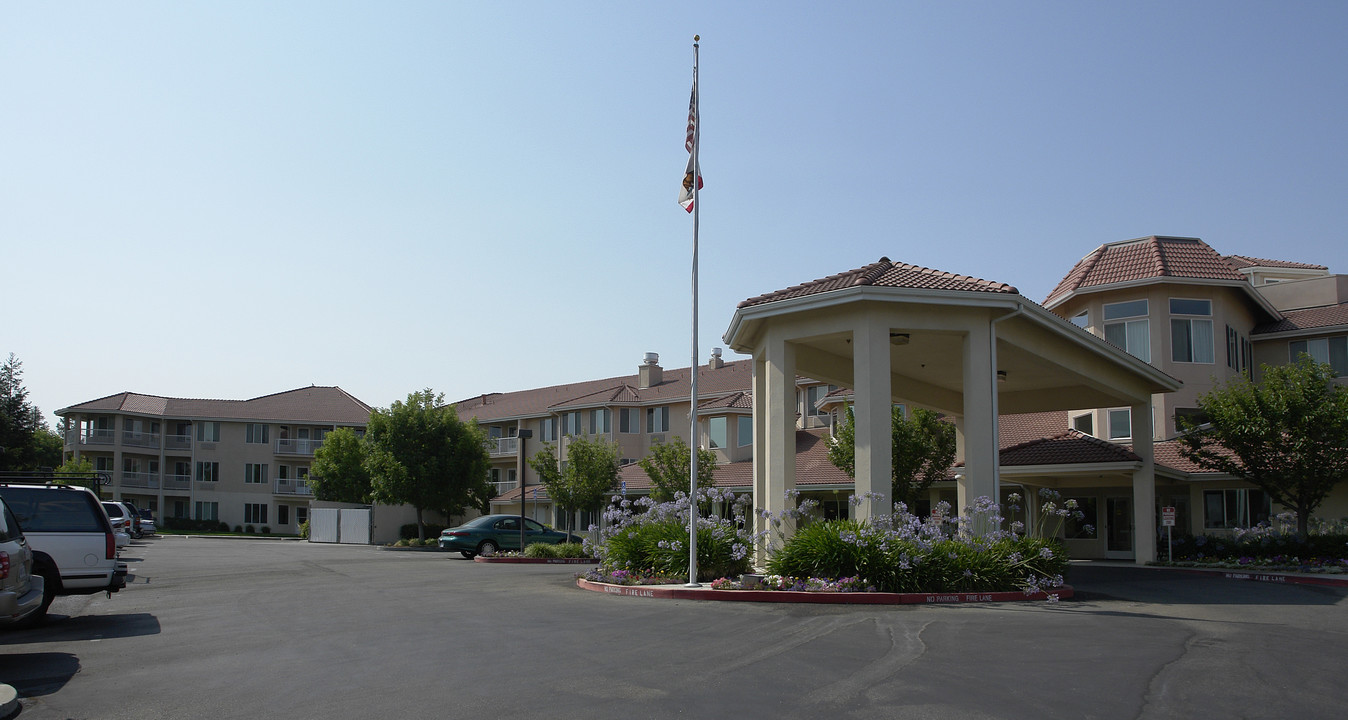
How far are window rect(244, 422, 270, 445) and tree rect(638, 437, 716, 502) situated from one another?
43.9m

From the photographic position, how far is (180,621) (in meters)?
13.9

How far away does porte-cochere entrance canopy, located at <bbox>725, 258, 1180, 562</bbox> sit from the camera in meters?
18.0

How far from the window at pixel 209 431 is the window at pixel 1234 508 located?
6326 cm

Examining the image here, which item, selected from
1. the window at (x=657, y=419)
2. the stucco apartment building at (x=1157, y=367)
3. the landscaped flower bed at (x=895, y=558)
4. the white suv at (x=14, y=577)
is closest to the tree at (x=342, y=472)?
the window at (x=657, y=419)

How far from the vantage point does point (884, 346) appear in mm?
18172

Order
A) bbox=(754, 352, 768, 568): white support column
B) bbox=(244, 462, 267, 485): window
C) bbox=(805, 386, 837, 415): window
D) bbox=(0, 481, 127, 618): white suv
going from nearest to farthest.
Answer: bbox=(0, 481, 127, 618): white suv < bbox=(754, 352, 768, 568): white support column < bbox=(805, 386, 837, 415): window < bbox=(244, 462, 267, 485): window

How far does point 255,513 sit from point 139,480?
8.10m

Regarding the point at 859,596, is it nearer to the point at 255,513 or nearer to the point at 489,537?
the point at 489,537

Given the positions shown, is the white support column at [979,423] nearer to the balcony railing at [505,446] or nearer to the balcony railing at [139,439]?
the balcony railing at [505,446]

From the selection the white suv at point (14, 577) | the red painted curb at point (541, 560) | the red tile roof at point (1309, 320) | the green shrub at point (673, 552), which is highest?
the red tile roof at point (1309, 320)

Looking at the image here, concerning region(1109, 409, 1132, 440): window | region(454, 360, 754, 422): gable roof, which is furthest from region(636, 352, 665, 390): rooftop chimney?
region(1109, 409, 1132, 440): window

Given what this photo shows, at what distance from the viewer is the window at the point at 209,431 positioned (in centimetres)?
7084

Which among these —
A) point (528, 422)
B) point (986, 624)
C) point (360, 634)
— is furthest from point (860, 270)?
point (528, 422)

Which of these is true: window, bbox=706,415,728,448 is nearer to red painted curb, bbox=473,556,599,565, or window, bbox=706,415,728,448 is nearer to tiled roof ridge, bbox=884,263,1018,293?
red painted curb, bbox=473,556,599,565
